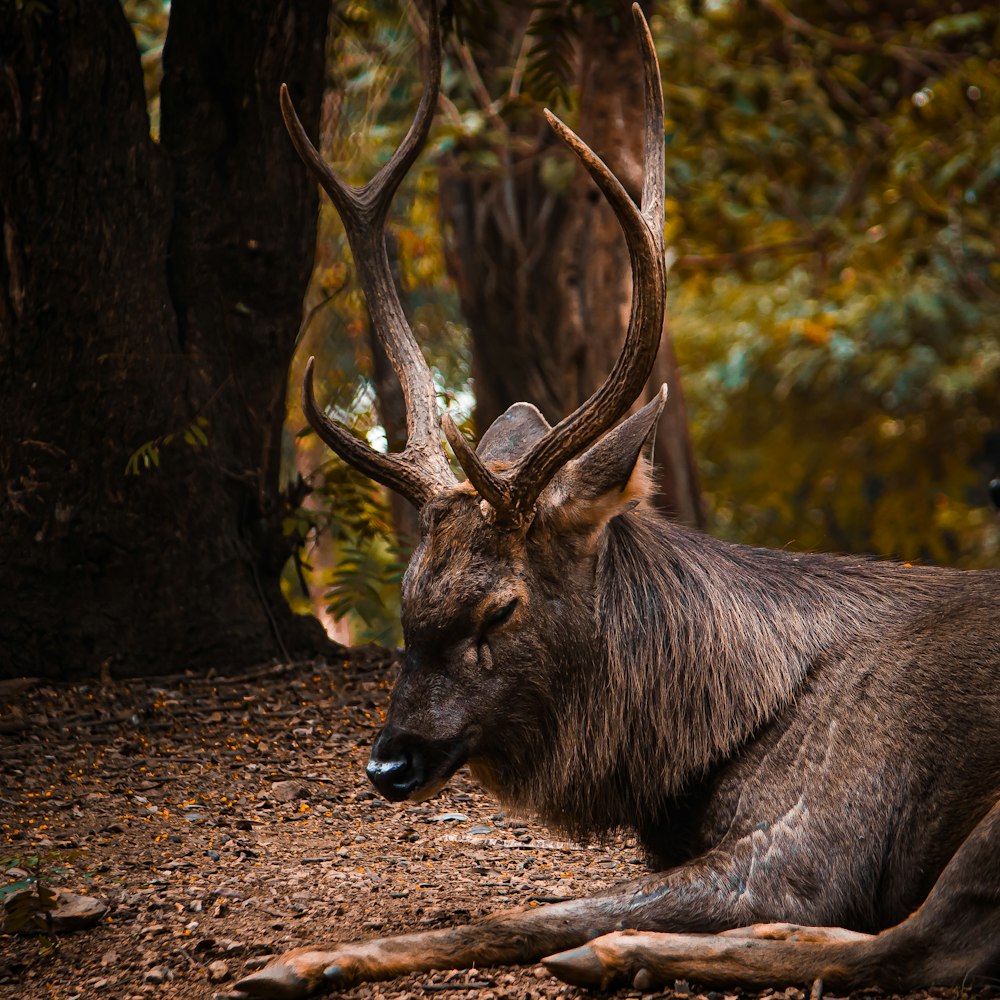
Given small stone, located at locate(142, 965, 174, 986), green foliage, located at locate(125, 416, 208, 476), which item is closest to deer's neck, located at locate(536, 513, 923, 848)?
small stone, located at locate(142, 965, 174, 986)

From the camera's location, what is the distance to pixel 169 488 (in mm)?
6098

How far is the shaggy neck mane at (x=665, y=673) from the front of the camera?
4113mm

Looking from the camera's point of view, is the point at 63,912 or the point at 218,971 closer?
the point at 218,971

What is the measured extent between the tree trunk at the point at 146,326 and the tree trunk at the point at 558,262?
2277 millimetres

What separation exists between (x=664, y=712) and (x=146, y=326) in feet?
10.0

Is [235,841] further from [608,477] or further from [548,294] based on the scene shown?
[548,294]

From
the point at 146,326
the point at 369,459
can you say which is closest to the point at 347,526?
the point at 146,326

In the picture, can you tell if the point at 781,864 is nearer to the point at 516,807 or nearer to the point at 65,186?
the point at 516,807

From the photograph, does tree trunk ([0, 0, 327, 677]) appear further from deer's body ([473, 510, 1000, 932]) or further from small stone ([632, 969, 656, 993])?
small stone ([632, 969, 656, 993])

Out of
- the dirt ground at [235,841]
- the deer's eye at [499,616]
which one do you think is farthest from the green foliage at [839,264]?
the deer's eye at [499,616]

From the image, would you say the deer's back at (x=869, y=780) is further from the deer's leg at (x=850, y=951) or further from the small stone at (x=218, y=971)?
the small stone at (x=218, y=971)

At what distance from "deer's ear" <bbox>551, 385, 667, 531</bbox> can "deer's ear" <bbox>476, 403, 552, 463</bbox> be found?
0.47 meters

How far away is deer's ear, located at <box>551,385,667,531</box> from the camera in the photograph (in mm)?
4066

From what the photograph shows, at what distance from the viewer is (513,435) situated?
478 centimetres
